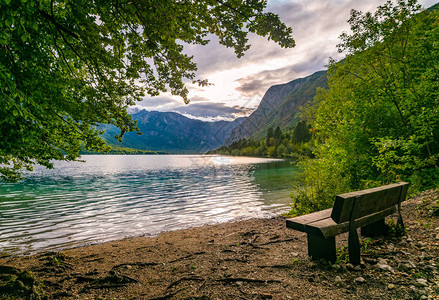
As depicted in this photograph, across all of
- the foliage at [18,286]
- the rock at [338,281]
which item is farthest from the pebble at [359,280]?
the foliage at [18,286]

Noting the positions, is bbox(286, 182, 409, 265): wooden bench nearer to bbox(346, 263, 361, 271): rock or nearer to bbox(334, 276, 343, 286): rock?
bbox(346, 263, 361, 271): rock

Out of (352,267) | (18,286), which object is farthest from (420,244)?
(18,286)

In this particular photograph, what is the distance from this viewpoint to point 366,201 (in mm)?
5227

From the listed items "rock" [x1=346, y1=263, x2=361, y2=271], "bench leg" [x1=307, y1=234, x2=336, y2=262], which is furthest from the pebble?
"bench leg" [x1=307, y1=234, x2=336, y2=262]

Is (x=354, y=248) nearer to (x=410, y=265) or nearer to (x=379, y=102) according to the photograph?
(x=410, y=265)

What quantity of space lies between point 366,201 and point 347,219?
79cm

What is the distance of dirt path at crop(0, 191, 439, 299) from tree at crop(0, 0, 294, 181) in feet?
13.9

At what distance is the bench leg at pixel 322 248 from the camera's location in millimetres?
5273

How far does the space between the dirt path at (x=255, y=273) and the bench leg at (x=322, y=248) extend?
0.72 ft

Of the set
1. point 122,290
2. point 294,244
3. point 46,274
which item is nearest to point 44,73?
point 46,274

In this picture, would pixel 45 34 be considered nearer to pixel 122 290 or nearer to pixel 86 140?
pixel 86 140

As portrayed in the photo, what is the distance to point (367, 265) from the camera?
4.93 metres

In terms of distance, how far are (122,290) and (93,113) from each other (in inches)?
234

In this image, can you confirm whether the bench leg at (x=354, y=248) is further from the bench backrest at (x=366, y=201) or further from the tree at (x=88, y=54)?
the tree at (x=88, y=54)
